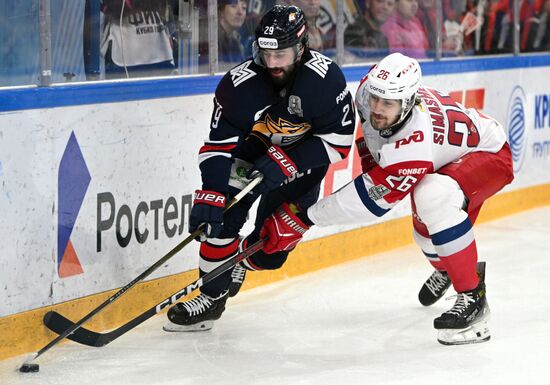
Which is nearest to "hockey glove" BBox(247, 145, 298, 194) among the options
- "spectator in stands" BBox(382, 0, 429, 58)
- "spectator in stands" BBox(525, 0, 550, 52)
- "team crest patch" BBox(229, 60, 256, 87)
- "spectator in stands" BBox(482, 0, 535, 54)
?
"team crest patch" BBox(229, 60, 256, 87)

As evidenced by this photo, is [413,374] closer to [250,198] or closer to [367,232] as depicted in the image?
[250,198]

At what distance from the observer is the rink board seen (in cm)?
348

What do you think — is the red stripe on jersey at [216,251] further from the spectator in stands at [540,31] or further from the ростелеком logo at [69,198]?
the spectator in stands at [540,31]

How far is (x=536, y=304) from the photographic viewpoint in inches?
166

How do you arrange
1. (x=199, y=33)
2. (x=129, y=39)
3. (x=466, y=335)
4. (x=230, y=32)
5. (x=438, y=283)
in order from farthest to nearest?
(x=230, y=32), (x=199, y=33), (x=438, y=283), (x=129, y=39), (x=466, y=335)

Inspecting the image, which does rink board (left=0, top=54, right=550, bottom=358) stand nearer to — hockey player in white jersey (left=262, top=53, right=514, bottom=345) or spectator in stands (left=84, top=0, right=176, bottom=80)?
spectator in stands (left=84, top=0, right=176, bottom=80)

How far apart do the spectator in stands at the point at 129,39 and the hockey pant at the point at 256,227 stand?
0.63 metres

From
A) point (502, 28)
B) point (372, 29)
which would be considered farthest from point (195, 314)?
point (502, 28)

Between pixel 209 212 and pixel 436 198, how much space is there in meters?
0.74

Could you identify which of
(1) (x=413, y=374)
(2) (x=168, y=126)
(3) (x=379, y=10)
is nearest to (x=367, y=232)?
(3) (x=379, y=10)

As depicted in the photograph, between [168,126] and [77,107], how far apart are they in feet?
1.59

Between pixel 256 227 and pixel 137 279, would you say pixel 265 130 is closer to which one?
pixel 256 227

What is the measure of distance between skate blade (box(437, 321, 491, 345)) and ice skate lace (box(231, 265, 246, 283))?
30.0 inches

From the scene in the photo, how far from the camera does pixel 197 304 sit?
12.6 ft
